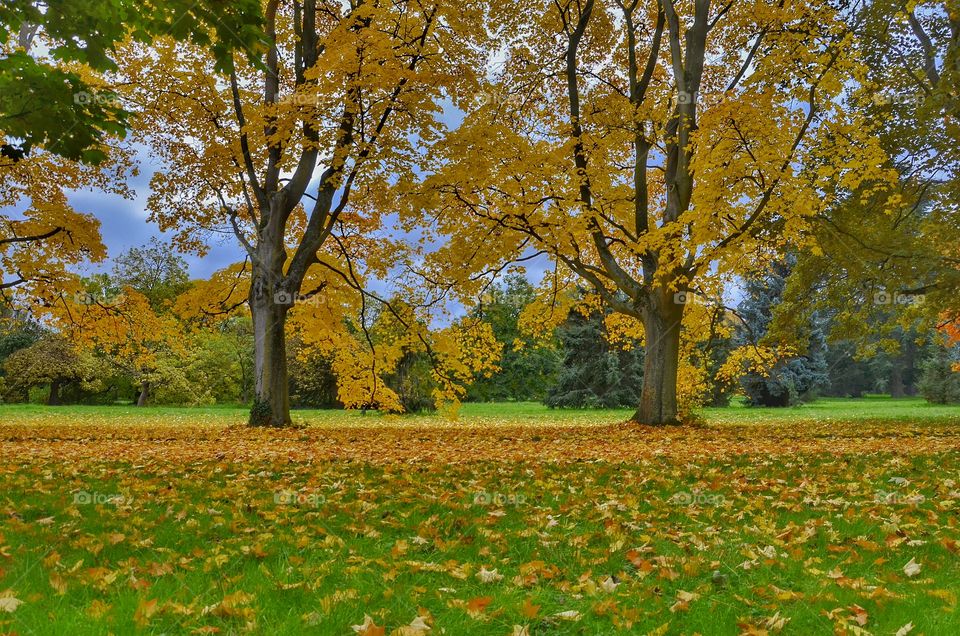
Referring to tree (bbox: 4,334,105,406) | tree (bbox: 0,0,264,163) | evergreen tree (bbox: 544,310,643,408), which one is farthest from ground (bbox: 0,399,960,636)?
tree (bbox: 4,334,105,406)

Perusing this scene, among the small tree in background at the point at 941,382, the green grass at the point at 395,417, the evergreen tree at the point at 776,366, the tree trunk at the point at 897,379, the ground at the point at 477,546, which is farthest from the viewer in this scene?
the tree trunk at the point at 897,379

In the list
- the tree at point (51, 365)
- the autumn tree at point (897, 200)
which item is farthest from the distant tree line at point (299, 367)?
the autumn tree at point (897, 200)

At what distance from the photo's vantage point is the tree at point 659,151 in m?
11.7

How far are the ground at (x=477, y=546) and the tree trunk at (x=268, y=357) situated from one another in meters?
6.24

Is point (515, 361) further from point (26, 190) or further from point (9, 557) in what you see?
point (9, 557)

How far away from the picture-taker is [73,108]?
5.67 metres

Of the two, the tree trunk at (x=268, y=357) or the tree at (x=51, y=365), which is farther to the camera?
the tree at (x=51, y=365)

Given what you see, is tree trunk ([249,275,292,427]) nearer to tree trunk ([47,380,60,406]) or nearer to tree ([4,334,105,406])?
tree ([4,334,105,406])

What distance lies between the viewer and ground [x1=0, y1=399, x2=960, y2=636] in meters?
3.17

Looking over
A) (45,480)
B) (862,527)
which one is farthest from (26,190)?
(862,527)

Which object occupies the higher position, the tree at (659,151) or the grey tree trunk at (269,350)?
the tree at (659,151)

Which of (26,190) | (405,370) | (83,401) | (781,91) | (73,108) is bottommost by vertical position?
(83,401)

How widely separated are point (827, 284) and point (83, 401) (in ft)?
137

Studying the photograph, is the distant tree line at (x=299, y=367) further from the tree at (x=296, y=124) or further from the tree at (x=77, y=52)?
the tree at (x=77, y=52)
